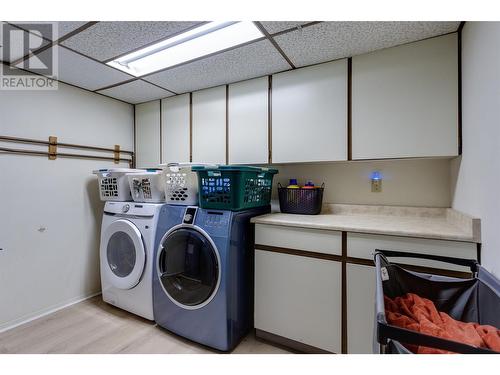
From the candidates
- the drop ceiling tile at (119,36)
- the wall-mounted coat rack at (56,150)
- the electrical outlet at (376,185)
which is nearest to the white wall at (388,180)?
the electrical outlet at (376,185)

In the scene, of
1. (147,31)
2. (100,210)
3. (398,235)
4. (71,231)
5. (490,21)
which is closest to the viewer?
(490,21)

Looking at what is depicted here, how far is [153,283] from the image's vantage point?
191 cm

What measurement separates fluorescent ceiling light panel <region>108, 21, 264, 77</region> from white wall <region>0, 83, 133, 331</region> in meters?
0.83

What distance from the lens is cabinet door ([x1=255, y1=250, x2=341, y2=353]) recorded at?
1.45 m

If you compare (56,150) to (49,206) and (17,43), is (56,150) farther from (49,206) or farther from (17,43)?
(17,43)

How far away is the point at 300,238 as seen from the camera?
61.0 inches

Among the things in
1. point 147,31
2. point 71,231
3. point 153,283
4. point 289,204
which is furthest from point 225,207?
point 71,231

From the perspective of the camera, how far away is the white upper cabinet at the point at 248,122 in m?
2.05

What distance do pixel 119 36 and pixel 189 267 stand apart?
64.5 inches

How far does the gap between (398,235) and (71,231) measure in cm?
278

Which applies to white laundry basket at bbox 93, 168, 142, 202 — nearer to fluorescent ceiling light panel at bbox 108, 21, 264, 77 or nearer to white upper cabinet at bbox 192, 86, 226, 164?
white upper cabinet at bbox 192, 86, 226, 164

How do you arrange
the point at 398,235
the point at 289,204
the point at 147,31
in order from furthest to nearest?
the point at 289,204 → the point at 147,31 → the point at 398,235

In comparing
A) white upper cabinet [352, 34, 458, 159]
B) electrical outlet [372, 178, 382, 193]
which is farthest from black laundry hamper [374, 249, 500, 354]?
electrical outlet [372, 178, 382, 193]
